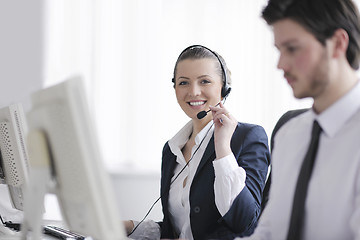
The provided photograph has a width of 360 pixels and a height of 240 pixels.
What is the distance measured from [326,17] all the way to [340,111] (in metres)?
0.22

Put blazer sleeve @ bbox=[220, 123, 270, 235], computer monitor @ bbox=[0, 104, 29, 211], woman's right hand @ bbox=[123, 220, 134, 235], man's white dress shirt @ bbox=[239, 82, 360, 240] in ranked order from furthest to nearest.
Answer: woman's right hand @ bbox=[123, 220, 134, 235], blazer sleeve @ bbox=[220, 123, 270, 235], computer monitor @ bbox=[0, 104, 29, 211], man's white dress shirt @ bbox=[239, 82, 360, 240]

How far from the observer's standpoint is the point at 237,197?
5.51 ft

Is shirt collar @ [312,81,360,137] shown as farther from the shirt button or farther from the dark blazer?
the shirt button

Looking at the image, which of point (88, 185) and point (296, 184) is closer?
point (88, 185)

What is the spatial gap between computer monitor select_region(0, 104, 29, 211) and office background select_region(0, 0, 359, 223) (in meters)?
1.65

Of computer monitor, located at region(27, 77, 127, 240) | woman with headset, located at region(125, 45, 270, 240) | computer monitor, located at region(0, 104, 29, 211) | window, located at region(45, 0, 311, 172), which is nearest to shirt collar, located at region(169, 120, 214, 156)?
woman with headset, located at region(125, 45, 270, 240)

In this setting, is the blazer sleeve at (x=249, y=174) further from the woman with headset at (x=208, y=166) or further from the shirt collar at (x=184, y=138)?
the shirt collar at (x=184, y=138)

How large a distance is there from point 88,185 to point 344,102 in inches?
24.5

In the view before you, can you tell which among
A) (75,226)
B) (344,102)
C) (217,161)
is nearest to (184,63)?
(217,161)

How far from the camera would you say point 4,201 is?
209 cm

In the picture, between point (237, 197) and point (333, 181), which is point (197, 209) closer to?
point (237, 197)

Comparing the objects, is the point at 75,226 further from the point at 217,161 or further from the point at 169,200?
the point at 169,200

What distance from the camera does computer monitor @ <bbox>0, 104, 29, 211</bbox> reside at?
1547 millimetres

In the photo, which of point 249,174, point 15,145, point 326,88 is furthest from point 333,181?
point 15,145
